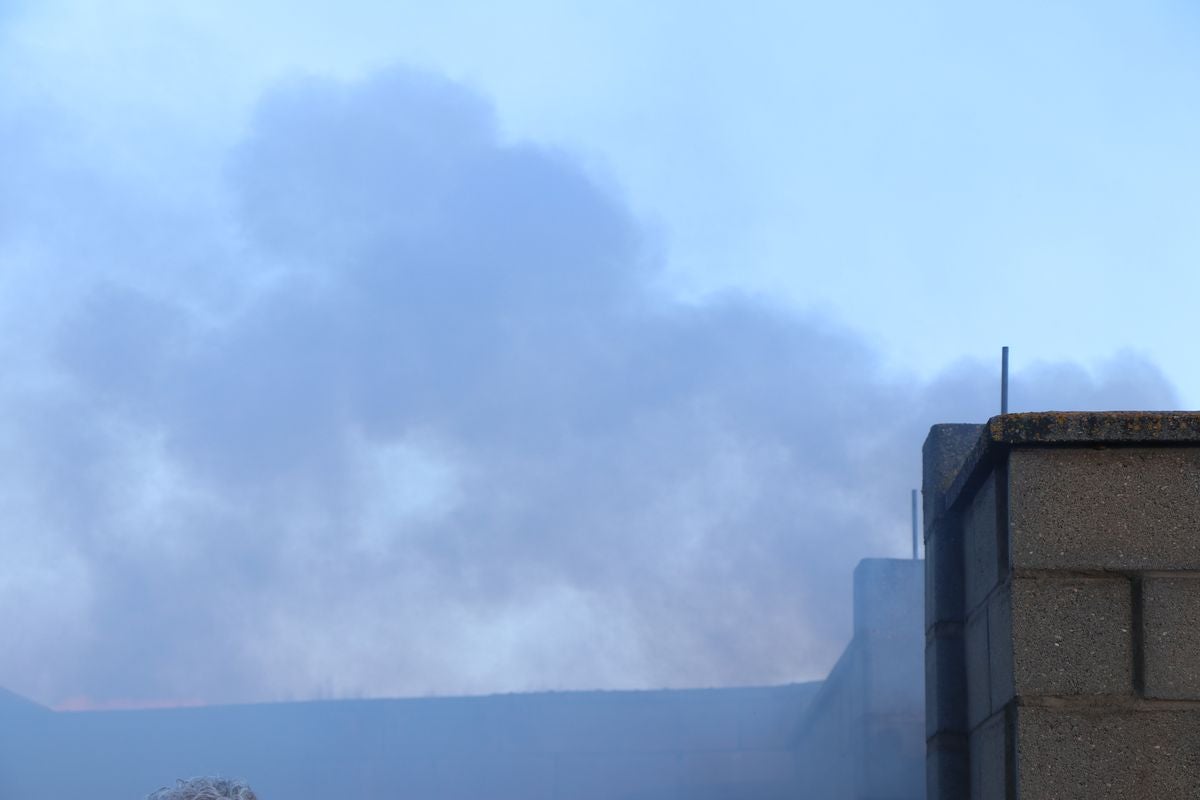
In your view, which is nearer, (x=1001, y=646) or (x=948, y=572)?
(x=1001, y=646)

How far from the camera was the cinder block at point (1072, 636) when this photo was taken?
320 centimetres

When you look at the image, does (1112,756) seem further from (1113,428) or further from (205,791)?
(205,791)

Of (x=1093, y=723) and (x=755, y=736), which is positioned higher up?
(x=755, y=736)

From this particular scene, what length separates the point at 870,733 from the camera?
11930 millimetres

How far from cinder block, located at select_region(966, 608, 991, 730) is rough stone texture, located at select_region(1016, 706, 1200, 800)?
0.47 m

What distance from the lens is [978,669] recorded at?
3.88 meters

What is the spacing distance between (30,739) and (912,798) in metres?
18.2

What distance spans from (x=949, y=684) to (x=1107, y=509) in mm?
1124

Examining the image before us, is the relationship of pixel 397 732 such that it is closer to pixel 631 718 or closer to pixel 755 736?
pixel 631 718

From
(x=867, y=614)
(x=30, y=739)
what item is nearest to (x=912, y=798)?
(x=867, y=614)

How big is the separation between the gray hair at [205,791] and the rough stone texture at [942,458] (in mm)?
2248

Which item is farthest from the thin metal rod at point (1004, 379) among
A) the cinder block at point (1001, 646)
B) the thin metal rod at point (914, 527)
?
the thin metal rod at point (914, 527)

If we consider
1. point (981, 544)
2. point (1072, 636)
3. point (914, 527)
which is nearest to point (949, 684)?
point (981, 544)

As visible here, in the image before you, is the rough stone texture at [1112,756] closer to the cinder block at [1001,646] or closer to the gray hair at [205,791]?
the cinder block at [1001,646]
